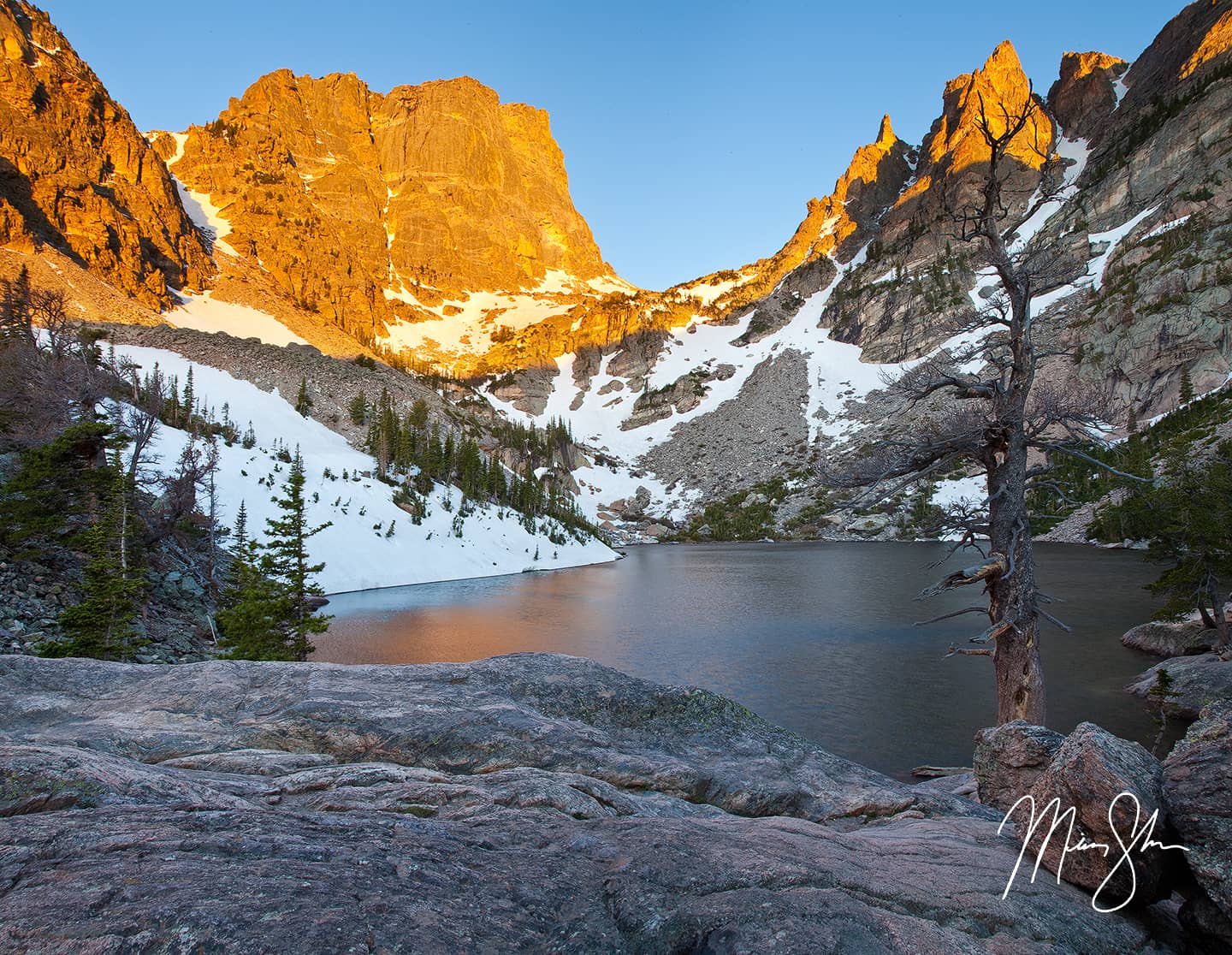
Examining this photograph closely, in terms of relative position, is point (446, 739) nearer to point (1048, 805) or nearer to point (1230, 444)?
point (1048, 805)

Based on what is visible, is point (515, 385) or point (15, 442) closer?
point (15, 442)

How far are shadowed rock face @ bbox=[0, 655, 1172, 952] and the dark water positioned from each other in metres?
10.6

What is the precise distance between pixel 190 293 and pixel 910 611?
4470 inches

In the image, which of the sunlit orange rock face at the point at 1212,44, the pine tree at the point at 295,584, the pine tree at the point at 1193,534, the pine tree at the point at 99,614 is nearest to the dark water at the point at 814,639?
the pine tree at the point at 1193,534

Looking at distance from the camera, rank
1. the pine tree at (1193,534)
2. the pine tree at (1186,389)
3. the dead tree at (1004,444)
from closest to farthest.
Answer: the dead tree at (1004,444)
the pine tree at (1193,534)
the pine tree at (1186,389)

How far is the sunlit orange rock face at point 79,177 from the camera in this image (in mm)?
75312

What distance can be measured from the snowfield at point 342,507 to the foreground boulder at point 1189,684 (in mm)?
37664

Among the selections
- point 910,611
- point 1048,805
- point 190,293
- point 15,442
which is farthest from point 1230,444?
point 190,293

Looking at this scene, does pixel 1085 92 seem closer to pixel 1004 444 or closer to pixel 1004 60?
pixel 1004 60

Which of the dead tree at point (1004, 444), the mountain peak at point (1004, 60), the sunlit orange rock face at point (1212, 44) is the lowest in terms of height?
the dead tree at point (1004, 444)

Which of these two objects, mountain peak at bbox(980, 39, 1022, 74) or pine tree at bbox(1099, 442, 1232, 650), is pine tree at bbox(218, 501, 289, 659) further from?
mountain peak at bbox(980, 39, 1022, 74)

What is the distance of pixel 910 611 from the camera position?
1321 inches

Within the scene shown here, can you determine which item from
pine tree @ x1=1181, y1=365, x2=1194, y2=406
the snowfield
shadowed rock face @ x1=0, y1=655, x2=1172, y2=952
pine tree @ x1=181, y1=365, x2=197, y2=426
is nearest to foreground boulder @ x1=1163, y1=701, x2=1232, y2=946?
shadowed rock face @ x1=0, y1=655, x2=1172, y2=952
